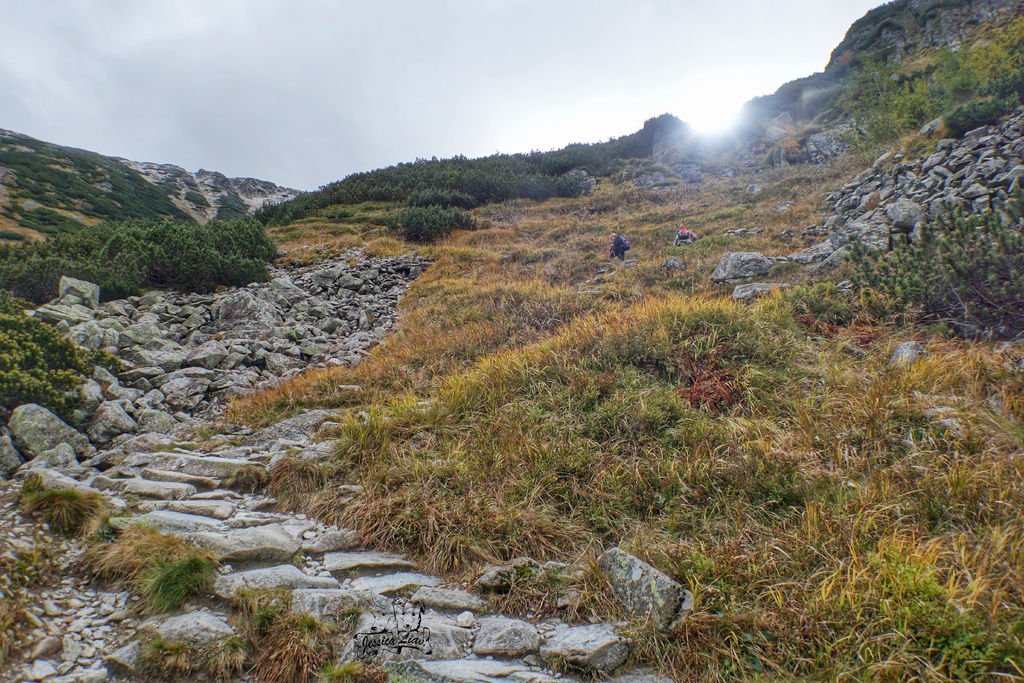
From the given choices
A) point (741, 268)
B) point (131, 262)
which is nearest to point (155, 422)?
point (131, 262)

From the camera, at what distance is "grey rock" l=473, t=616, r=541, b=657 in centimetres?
264

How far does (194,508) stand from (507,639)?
3.02 meters

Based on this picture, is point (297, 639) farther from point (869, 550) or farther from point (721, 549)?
point (869, 550)

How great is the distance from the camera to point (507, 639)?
269 cm

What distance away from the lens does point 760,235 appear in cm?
1444

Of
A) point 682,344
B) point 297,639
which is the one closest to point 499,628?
point 297,639

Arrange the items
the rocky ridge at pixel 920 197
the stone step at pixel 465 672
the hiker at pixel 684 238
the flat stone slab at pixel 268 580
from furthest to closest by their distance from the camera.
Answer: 1. the hiker at pixel 684 238
2. the rocky ridge at pixel 920 197
3. the flat stone slab at pixel 268 580
4. the stone step at pixel 465 672

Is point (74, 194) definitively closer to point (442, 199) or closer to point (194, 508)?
point (442, 199)

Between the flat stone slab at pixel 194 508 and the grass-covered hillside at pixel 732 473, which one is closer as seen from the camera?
the grass-covered hillside at pixel 732 473

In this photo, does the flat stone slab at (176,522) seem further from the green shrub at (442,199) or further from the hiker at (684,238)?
the green shrub at (442,199)

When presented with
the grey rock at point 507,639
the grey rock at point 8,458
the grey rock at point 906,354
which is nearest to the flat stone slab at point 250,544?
the grey rock at point 507,639

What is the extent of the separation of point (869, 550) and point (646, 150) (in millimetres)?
41694
